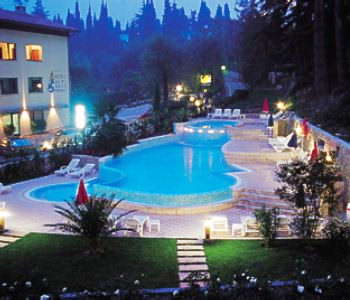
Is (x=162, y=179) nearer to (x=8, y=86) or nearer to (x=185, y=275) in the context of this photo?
(x=185, y=275)

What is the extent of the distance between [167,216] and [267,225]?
346 cm

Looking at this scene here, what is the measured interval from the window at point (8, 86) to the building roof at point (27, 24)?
3.07 meters

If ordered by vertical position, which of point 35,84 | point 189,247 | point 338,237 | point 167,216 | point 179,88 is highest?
point 179,88

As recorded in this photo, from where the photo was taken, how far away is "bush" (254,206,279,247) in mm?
9961

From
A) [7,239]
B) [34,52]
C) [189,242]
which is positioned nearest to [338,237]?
[189,242]

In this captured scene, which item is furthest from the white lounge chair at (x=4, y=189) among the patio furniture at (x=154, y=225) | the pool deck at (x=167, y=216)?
the patio furniture at (x=154, y=225)

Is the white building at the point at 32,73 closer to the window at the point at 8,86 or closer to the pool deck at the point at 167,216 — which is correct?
the window at the point at 8,86

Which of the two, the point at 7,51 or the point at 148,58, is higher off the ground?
the point at 148,58

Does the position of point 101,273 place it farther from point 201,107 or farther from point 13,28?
point 201,107

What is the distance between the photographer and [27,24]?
27.5 m

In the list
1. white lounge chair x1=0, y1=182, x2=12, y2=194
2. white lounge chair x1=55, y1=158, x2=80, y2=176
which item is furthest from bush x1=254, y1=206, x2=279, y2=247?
white lounge chair x1=55, y1=158, x2=80, y2=176

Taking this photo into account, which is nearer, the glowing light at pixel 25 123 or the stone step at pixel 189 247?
the stone step at pixel 189 247

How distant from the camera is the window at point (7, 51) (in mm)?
26728

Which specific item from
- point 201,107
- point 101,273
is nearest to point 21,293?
point 101,273
